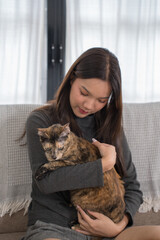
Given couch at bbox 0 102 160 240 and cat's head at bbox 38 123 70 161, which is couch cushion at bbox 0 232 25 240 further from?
cat's head at bbox 38 123 70 161

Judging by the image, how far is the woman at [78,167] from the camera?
1154 millimetres

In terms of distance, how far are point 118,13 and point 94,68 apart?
1446mm

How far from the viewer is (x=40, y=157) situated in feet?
3.95

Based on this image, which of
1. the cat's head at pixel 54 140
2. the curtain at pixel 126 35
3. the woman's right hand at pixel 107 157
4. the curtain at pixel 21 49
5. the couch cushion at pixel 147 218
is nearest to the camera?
the cat's head at pixel 54 140

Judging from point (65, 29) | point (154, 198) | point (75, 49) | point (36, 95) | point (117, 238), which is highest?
point (65, 29)

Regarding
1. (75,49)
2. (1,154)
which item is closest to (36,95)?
(75,49)

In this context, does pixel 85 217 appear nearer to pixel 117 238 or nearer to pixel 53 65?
pixel 117 238

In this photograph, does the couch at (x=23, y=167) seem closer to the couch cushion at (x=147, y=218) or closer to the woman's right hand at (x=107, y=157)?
the couch cushion at (x=147, y=218)

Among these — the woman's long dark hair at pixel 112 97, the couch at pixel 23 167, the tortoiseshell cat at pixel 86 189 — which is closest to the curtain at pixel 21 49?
the couch at pixel 23 167

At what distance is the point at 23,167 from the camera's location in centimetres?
160

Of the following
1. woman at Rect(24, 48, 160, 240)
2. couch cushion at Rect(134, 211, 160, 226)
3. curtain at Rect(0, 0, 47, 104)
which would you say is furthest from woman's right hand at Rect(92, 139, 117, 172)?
curtain at Rect(0, 0, 47, 104)

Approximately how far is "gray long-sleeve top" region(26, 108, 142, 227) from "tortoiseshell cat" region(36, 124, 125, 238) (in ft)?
0.15

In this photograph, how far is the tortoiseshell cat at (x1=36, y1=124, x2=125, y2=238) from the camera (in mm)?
1117

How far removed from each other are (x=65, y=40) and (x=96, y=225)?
1.78m
